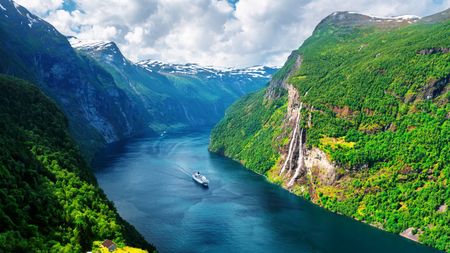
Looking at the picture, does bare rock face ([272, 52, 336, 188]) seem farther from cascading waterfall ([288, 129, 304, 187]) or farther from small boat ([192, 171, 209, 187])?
small boat ([192, 171, 209, 187])

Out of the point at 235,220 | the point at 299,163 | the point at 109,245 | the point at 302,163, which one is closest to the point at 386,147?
the point at 302,163

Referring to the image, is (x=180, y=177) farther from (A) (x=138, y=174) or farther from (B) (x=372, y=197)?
(B) (x=372, y=197)

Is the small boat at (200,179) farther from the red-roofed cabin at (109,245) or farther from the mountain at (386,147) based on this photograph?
the red-roofed cabin at (109,245)

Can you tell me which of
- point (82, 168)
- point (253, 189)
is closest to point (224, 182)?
point (253, 189)

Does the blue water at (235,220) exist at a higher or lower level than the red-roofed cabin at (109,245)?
lower

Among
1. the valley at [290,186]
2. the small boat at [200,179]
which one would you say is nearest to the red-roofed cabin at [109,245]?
the valley at [290,186]

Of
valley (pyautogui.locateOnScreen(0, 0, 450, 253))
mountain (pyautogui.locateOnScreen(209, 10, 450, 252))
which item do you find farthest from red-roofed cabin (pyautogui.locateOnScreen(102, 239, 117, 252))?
mountain (pyautogui.locateOnScreen(209, 10, 450, 252))

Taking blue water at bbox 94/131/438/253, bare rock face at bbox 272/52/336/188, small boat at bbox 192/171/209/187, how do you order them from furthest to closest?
small boat at bbox 192/171/209/187 < bare rock face at bbox 272/52/336/188 < blue water at bbox 94/131/438/253
